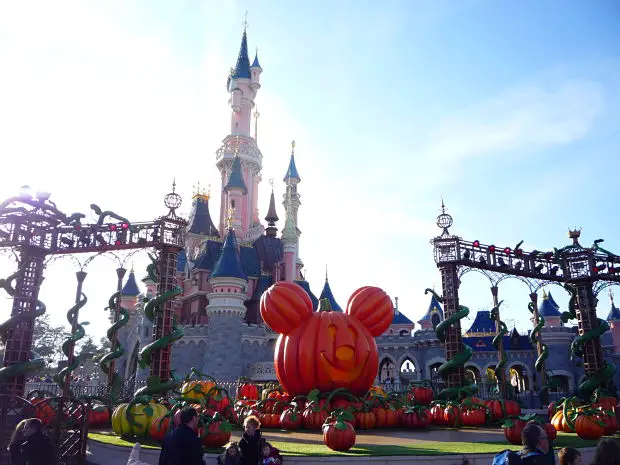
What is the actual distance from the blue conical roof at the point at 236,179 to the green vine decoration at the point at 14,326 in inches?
1050

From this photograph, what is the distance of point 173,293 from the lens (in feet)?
43.3

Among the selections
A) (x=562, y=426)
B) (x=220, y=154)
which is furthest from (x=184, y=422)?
(x=220, y=154)

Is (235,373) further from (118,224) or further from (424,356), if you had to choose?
(118,224)

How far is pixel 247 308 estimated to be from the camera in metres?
35.2

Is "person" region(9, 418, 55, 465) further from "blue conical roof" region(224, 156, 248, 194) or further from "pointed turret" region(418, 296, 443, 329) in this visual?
"pointed turret" region(418, 296, 443, 329)

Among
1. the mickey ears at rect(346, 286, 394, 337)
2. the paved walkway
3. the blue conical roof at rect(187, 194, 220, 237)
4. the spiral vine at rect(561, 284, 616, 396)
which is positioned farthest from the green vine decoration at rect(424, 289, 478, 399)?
the blue conical roof at rect(187, 194, 220, 237)

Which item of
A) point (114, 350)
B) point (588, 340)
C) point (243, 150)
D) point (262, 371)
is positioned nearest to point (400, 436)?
point (588, 340)

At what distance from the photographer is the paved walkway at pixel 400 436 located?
32.4ft

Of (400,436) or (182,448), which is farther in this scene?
(400,436)

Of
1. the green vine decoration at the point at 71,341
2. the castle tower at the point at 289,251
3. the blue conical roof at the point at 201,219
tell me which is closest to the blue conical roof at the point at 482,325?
the castle tower at the point at 289,251

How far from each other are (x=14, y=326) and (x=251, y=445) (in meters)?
10.8

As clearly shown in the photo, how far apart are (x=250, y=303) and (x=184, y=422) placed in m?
31.0

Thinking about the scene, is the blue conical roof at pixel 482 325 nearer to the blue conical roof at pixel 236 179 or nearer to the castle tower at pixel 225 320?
the castle tower at pixel 225 320

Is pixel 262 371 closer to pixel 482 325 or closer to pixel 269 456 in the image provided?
pixel 482 325
